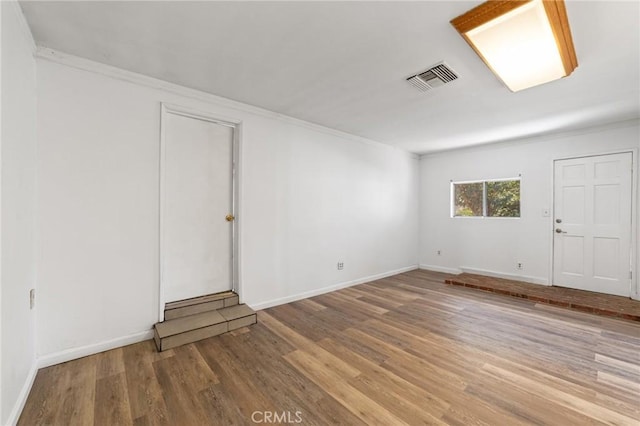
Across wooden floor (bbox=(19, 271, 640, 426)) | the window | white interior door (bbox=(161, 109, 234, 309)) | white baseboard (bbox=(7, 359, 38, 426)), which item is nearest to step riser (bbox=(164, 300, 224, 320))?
white interior door (bbox=(161, 109, 234, 309))

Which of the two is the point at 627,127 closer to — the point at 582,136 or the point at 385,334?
the point at 582,136

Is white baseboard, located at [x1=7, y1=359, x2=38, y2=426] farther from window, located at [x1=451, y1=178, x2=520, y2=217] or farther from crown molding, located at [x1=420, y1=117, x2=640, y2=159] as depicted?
crown molding, located at [x1=420, y1=117, x2=640, y2=159]

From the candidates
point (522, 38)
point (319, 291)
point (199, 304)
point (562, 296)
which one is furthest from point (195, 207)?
point (562, 296)

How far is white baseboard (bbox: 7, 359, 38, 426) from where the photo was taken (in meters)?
1.57

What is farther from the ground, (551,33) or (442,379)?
(551,33)

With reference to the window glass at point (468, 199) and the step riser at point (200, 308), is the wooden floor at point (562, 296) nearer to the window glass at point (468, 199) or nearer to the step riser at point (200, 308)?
the window glass at point (468, 199)

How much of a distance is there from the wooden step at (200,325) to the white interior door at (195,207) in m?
0.29

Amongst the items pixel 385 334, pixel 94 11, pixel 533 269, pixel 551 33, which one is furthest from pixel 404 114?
pixel 533 269

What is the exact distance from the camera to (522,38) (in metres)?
1.95

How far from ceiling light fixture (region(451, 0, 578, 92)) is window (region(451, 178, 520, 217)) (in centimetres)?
289

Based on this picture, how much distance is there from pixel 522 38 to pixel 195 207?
3343mm

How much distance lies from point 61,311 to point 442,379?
316 centimetres

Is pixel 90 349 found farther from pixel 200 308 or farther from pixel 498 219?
pixel 498 219

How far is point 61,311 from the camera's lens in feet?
7.43
